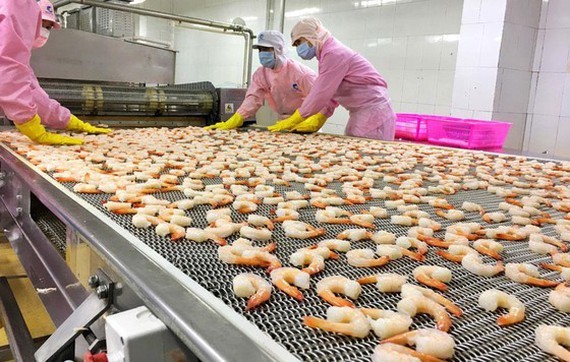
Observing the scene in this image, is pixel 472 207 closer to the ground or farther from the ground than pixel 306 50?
closer to the ground

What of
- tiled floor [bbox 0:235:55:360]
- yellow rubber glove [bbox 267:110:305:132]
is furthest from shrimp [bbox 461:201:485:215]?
yellow rubber glove [bbox 267:110:305:132]

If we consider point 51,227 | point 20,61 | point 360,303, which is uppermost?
point 20,61

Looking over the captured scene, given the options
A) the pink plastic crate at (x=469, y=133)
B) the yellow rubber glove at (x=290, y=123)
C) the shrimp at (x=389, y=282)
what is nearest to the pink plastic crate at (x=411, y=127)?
the pink plastic crate at (x=469, y=133)

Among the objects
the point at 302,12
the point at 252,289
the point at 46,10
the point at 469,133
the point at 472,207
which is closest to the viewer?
the point at 252,289

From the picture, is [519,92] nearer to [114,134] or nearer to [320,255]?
[114,134]

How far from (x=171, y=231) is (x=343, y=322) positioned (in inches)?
23.4

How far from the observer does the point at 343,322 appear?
33.9 inches

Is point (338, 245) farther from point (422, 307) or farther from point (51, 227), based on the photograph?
point (51, 227)

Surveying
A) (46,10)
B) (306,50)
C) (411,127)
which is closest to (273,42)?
(306,50)

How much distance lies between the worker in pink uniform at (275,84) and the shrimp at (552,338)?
3607 millimetres

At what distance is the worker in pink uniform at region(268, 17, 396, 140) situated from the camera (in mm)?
3977

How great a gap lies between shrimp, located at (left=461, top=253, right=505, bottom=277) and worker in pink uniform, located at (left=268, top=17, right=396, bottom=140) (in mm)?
2930

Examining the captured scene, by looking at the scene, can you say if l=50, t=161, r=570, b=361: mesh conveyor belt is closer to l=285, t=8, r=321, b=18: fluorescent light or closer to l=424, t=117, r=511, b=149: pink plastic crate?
l=424, t=117, r=511, b=149: pink plastic crate

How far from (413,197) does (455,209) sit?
158mm
